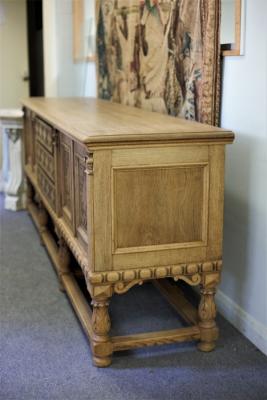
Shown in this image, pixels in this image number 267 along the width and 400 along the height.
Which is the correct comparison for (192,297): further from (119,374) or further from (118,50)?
(118,50)

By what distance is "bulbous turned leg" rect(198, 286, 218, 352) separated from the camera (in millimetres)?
2299

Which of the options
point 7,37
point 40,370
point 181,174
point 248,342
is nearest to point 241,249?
point 248,342

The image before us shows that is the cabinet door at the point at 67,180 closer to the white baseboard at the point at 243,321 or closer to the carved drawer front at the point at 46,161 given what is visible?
the carved drawer front at the point at 46,161

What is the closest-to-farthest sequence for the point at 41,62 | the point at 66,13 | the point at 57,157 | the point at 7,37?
the point at 57,157
the point at 66,13
the point at 7,37
the point at 41,62

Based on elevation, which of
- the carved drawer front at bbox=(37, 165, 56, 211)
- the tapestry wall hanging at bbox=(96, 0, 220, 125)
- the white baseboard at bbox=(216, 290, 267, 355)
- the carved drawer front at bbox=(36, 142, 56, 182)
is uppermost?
the tapestry wall hanging at bbox=(96, 0, 220, 125)

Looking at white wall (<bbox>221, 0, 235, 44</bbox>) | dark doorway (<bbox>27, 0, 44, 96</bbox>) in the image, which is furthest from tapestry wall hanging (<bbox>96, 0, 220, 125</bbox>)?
dark doorway (<bbox>27, 0, 44, 96</bbox>)

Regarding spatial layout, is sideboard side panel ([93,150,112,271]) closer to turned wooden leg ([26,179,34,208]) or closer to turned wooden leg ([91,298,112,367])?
turned wooden leg ([91,298,112,367])

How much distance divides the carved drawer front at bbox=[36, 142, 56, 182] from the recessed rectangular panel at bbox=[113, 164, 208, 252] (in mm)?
911

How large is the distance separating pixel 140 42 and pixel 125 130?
1334 mm

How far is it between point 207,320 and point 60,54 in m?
3.60

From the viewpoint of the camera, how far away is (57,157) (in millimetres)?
2818

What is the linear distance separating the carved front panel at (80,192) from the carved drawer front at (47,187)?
616 millimetres

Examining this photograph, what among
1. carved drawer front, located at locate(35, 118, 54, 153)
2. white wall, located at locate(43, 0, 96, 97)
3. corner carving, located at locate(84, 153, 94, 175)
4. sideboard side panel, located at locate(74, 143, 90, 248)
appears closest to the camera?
corner carving, located at locate(84, 153, 94, 175)

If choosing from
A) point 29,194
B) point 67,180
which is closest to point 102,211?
point 67,180
